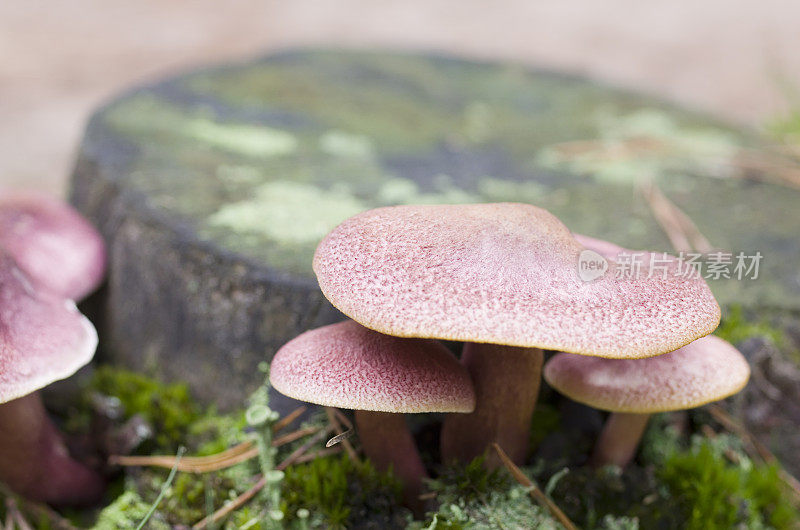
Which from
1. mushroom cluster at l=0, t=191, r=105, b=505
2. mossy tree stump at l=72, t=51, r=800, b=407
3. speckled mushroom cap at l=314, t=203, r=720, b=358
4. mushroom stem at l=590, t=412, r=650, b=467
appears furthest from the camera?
mossy tree stump at l=72, t=51, r=800, b=407

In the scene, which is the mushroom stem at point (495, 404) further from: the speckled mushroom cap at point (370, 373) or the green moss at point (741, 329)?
the green moss at point (741, 329)

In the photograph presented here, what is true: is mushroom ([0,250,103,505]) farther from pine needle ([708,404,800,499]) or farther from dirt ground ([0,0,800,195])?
dirt ground ([0,0,800,195])

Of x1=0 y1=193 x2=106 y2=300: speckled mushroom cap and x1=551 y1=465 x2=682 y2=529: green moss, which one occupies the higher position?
x1=0 y1=193 x2=106 y2=300: speckled mushroom cap

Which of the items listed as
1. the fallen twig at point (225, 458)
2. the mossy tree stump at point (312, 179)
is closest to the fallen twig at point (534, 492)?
the fallen twig at point (225, 458)

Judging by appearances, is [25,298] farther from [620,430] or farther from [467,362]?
[620,430]

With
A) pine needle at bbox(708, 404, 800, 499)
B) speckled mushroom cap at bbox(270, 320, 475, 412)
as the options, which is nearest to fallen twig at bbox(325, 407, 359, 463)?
speckled mushroom cap at bbox(270, 320, 475, 412)

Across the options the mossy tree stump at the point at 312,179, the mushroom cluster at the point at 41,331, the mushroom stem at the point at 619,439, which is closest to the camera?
the mushroom cluster at the point at 41,331

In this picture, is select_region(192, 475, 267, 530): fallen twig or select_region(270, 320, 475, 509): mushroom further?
select_region(192, 475, 267, 530): fallen twig
